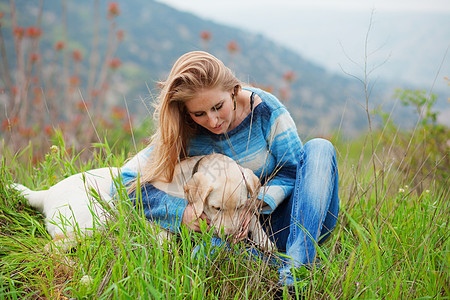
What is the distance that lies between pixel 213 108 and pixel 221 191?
609mm

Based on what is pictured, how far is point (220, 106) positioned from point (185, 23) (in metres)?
16.8

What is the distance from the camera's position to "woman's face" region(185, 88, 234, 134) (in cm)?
261

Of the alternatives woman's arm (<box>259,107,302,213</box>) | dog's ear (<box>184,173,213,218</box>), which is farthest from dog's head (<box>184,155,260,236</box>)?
woman's arm (<box>259,107,302,213</box>)

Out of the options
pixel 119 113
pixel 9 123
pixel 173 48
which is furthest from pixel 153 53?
pixel 9 123

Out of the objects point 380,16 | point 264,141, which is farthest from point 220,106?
point 380,16

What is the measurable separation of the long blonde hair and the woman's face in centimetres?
4

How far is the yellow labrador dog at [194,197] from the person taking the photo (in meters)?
2.58

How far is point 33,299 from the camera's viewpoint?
6.89 feet

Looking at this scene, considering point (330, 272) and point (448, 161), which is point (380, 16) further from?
point (448, 161)

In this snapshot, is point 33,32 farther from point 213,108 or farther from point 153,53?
point 153,53

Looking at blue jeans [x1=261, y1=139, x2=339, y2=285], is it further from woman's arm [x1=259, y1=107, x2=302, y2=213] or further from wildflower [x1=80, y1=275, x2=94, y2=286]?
wildflower [x1=80, y1=275, x2=94, y2=286]

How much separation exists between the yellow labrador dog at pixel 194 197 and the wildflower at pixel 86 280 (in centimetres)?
51

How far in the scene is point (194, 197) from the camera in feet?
8.91

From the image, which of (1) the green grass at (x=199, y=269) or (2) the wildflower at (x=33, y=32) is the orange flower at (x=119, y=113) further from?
(1) the green grass at (x=199, y=269)
